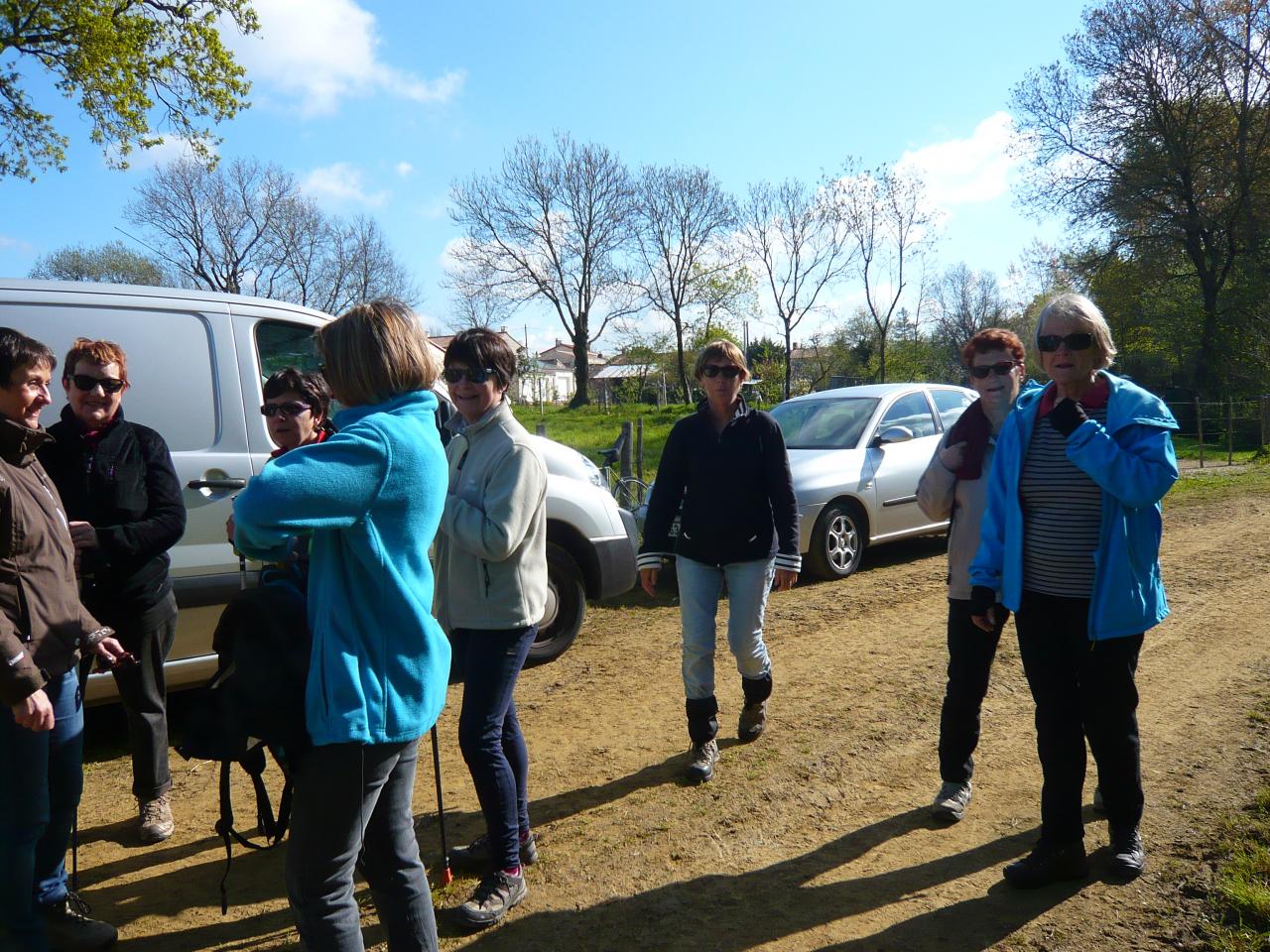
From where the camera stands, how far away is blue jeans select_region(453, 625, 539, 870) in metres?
2.96

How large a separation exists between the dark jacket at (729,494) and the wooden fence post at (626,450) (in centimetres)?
677

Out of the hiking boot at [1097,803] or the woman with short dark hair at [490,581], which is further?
the hiking boot at [1097,803]

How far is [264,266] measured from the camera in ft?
140

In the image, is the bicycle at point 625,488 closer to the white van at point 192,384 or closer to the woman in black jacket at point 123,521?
the white van at point 192,384

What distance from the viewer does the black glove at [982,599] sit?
10.8 ft

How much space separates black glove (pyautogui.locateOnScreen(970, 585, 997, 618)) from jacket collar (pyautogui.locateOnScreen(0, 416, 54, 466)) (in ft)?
9.80

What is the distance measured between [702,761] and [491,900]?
4.46ft

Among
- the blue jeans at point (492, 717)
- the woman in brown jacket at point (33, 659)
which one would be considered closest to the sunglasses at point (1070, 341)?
the blue jeans at point (492, 717)

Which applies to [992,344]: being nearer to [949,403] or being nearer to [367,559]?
[367,559]

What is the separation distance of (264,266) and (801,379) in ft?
88.3

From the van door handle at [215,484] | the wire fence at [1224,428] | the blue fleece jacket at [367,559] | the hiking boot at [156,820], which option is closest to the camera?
the blue fleece jacket at [367,559]

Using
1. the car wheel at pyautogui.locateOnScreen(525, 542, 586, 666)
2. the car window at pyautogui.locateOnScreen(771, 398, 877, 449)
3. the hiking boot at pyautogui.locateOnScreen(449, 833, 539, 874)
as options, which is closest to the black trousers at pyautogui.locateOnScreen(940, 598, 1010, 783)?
the hiking boot at pyautogui.locateOnScreen(449, 833, 539, 874)

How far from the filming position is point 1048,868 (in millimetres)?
3084

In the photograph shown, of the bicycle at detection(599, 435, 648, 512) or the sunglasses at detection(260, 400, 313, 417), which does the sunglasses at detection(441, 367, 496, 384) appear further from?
the bicycle at detection(599, 435, 648, 512)
